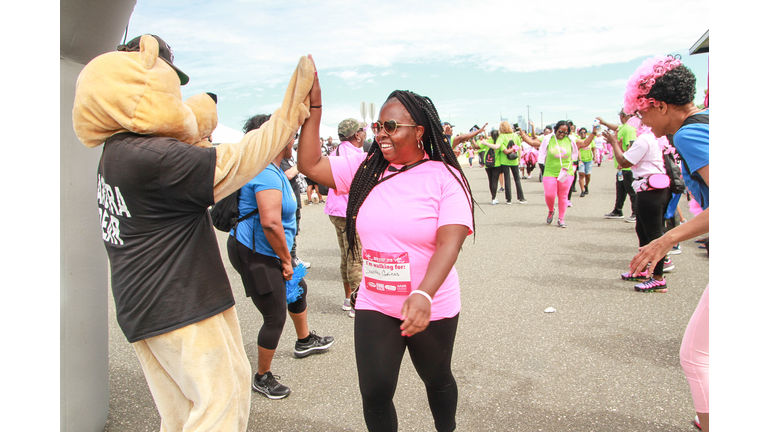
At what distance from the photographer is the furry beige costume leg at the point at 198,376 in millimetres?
1898

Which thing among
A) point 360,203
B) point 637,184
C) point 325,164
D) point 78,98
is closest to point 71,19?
point 78,98

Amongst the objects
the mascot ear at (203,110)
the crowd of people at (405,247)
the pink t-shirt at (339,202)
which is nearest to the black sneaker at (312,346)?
the pink t-shirt at (339,202)

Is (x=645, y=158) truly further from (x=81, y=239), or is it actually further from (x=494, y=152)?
(x=494, y=152)

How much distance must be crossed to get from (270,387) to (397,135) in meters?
2.01

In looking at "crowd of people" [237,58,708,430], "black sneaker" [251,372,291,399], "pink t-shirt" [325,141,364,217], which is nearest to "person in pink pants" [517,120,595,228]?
"pink t-shirt" [325,141,364,217]

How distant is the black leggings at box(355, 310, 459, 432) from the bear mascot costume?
0.56 m

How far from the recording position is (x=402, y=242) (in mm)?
2080

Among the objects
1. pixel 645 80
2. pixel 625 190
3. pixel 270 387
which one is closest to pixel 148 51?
pixel 270 387

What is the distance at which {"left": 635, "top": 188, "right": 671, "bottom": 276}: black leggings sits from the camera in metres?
5.24

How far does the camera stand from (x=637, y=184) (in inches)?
212

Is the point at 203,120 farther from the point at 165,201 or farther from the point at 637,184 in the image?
the point at 637,184

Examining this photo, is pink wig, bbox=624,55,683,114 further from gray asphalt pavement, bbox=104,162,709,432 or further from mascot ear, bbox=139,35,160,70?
mascot ear, bbox=139,35,160,70

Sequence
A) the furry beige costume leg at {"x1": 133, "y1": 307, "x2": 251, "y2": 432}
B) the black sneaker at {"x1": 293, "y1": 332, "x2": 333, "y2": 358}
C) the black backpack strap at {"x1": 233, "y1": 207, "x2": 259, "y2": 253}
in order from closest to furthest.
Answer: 1. the furry beige costume leg at {"x1": 133, "y1": 307, "x2": 251, "y2": 432}
2. the black backpack strap at {"x1": 233, "y1": 207, "x2": 259, "y2": 253}
3. the black sneaker at {"x1": 293, "y1": 332, "x2": 333, "y2": 358}

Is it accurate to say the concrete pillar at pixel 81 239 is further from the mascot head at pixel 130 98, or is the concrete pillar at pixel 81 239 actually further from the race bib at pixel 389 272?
the race bib at pixel 389 272
